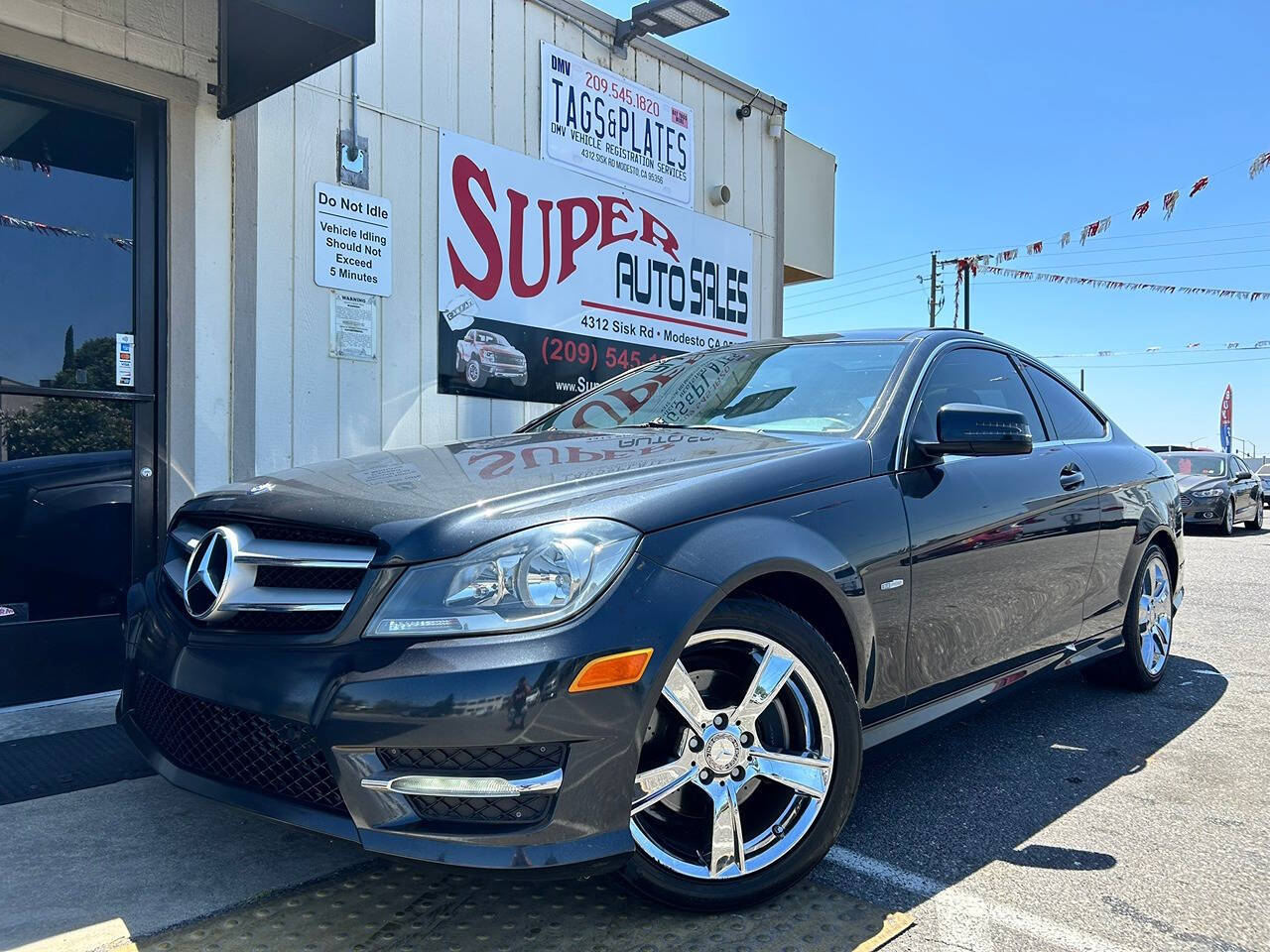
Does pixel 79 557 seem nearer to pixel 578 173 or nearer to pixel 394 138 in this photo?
pixel 394 138

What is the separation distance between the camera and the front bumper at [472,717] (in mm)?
2000

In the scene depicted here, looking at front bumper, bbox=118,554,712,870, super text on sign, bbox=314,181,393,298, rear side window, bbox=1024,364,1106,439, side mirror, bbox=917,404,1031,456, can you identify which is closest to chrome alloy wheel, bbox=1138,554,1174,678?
rear side window, bbox=1024,364,1106,439

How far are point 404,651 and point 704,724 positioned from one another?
2.34 ft

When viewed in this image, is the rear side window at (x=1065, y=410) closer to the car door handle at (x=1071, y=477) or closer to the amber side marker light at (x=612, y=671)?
the car door handle at (x=1071, y=477)

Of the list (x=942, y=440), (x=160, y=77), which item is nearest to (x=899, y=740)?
(x=942, y=440)

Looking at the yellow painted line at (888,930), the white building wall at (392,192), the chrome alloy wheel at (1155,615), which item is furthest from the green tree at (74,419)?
the chrome alloy wheel at (1155,615)

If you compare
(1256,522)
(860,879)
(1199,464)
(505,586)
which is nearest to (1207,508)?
(1199,464)

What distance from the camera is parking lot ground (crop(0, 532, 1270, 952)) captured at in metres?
2.32

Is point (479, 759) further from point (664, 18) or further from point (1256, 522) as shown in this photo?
point (1256, 522)

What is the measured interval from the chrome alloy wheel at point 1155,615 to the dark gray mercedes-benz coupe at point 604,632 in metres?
1.48

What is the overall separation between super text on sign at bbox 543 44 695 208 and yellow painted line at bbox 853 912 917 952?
17.6 ft

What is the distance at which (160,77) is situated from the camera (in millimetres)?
4672

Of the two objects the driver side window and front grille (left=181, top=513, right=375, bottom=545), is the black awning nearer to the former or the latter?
front grille (left=181, top=513, right=375, bottom=545)

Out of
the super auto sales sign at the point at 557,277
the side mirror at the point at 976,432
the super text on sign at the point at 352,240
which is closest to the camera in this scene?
the side mirror at the point at 976,432
